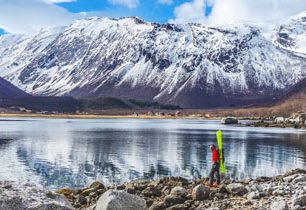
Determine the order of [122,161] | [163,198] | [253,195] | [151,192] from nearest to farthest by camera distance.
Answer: [253,195]
[163,198]
[151,192]
[122,161]

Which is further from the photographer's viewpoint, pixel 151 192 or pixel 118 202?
pixel 151 192

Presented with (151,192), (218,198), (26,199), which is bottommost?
(151,192)

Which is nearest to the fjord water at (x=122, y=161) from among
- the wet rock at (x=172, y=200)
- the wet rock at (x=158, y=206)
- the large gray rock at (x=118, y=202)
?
the wet rock at (x=172, y=200)

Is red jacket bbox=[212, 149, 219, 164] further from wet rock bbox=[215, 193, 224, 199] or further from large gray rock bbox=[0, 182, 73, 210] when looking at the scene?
large gray rock bbox=[0, 182, 73, 210]

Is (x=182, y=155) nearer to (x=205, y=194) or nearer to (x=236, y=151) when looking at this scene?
(x=236, y=151)

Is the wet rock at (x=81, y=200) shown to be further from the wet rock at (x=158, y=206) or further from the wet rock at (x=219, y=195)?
the wet rock at (x=219, y=195)

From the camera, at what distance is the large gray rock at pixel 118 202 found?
801 inches

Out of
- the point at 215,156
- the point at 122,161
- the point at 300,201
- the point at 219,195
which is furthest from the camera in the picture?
the point at 122,161

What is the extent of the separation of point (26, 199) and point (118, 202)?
541 centimetres

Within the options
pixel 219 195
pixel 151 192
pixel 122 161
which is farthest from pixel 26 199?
pixel 122 161

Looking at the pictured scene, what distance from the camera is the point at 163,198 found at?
3186cm

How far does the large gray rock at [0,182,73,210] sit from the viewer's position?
50.9ft

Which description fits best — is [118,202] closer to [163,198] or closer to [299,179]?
[163,198]

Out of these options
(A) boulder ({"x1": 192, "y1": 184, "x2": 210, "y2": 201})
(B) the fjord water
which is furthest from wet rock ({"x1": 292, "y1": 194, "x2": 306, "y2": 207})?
(B) the fjord water
